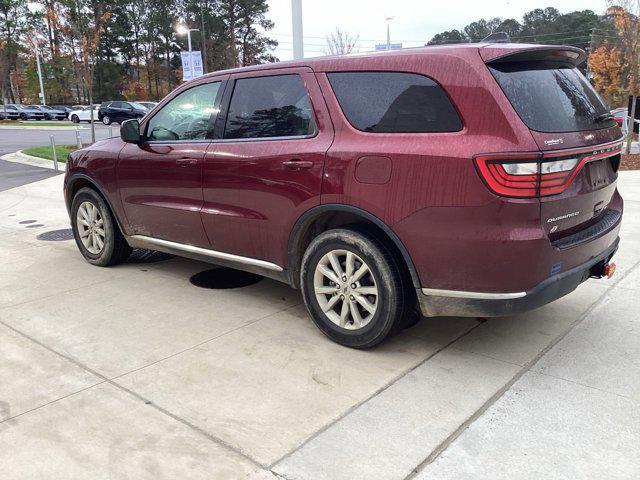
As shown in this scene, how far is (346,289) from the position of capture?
3.55 metres

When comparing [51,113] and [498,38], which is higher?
[498,38]

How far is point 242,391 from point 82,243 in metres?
3.40

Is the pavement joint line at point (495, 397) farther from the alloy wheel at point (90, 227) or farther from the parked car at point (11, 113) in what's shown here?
the parked car at point (11, 113)

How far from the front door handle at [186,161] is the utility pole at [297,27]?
6.75 metres

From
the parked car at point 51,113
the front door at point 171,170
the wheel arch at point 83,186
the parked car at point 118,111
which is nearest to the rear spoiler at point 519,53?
the front door at point 171,170

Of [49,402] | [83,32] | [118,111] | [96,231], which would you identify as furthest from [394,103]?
[118,111]

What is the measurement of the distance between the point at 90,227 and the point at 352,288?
3254 millimetres

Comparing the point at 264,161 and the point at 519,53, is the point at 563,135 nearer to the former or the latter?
the point at 519,53

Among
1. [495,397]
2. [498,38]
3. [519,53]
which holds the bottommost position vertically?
[495,397]

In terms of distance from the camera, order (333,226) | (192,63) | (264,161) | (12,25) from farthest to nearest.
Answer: (12,25) < (192,63) < (264,161) < (333,226)

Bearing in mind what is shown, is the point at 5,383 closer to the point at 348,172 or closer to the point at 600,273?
the point at 348,172

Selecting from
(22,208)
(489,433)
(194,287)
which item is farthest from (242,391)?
(22,208)

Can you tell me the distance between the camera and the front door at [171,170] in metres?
4.44

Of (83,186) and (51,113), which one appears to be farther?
(51,113)
